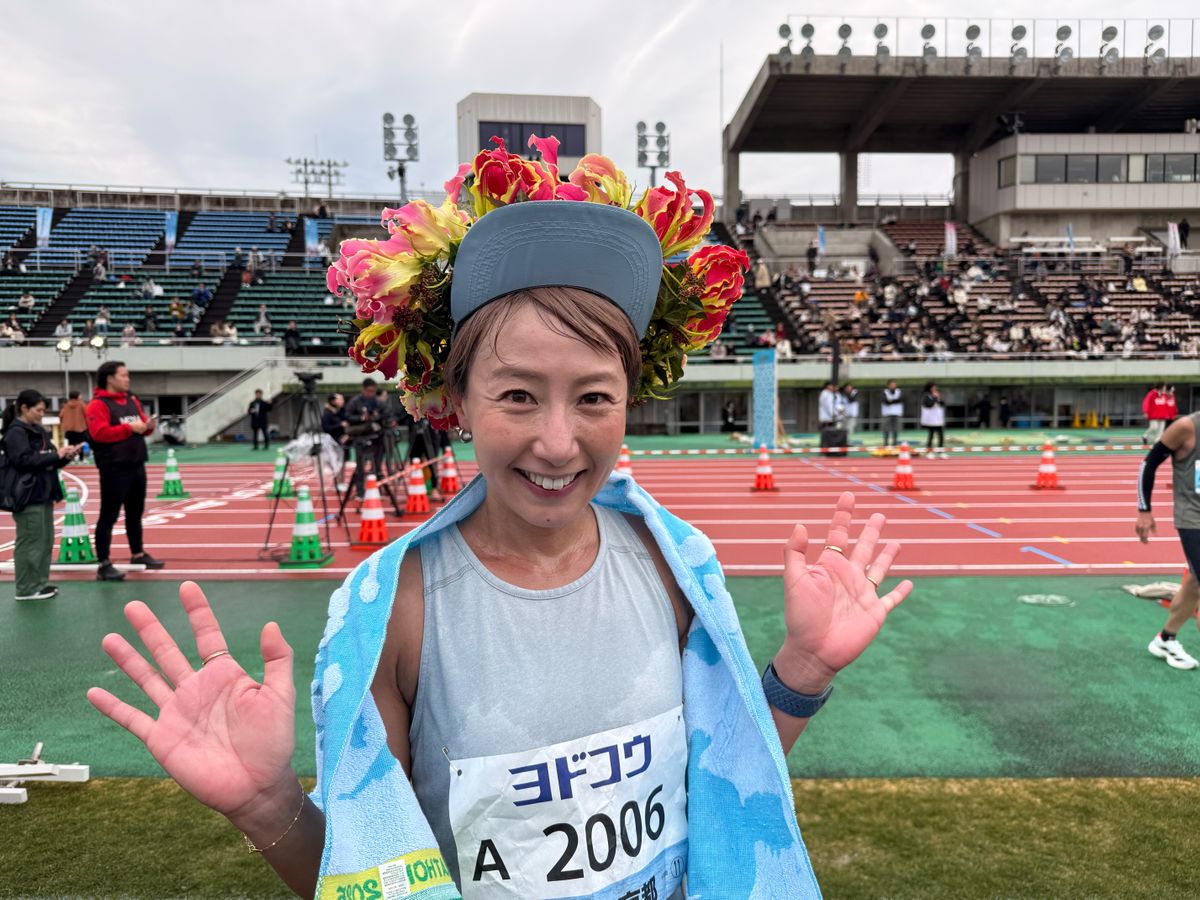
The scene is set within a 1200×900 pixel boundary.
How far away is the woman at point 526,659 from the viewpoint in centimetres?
134

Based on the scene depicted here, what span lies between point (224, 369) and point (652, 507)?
96.1 feet

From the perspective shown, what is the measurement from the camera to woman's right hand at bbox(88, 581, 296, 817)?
1.31 meters

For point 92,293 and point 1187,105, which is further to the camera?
point 1187,105

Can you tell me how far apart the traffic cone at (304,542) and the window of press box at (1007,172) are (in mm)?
43058

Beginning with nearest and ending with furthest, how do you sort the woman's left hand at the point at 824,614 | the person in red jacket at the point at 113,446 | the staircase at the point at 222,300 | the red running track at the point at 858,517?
1. the woman's left hand at the point at 824,614
2. the person in red jacket at the point at 113,446
3. the red running track at the point at 858,517
4. the staircase at the point at 222,300

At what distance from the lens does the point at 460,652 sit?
1443mm

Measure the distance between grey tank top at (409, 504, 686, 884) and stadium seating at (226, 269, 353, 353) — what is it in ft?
97.5

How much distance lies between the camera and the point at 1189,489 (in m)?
4.89

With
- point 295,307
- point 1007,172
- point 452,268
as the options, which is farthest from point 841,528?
point 1007,172

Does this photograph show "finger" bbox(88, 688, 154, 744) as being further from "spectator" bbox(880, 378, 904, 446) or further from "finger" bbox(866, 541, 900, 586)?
"spectator" bbox(880, 378, 904, 446)

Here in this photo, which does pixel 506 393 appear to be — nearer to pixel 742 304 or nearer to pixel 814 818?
pixel 814 818

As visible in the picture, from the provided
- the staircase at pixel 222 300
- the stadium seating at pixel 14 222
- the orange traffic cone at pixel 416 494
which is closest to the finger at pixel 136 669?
the orange traffic cone at pixel 416 494

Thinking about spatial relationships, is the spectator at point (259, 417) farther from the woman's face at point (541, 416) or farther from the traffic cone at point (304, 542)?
the woman's face at point (541, 416)

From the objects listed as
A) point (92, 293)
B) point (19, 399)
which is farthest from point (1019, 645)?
point (92, 293)
